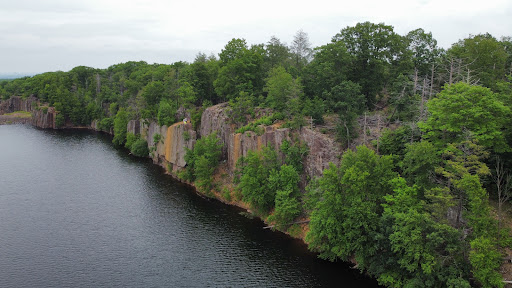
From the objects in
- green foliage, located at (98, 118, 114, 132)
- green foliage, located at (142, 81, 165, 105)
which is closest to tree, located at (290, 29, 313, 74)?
green foliage, located at (142, 81, 165, 105)

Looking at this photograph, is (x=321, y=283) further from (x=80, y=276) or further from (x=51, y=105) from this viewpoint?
(x=51, y=105)

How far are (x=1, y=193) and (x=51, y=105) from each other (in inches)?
3144

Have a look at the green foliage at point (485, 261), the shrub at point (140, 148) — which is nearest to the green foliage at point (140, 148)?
the shrub at point (140, 148)

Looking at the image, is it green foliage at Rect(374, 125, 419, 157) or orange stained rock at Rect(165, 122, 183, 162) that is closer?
green foliage at Rect(374, 125, 419, 157)

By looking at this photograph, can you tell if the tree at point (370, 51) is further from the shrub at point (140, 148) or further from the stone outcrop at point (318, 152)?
the shrub at point (140, 148)

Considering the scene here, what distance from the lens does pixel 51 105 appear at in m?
130

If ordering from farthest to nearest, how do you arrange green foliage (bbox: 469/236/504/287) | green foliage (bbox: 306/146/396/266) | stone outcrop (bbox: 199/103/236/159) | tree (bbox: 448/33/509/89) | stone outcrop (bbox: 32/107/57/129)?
1. stone outcrop (bbox: 32/107/57/129)
2. stone outcrop (bbox: 199/103/236/159)
3. tree (bbox: 448/33/509/89)
4. green foliage (bbox: 306/146/396/266)
5. green foliage (bbox: 469/236/504/287)

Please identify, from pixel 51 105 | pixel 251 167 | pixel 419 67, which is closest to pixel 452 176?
pixel 251 167

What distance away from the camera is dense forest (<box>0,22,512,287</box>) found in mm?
32281

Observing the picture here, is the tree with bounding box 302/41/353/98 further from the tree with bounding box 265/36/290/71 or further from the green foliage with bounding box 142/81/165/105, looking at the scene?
the green foliage with bounding box 142/81/165/105

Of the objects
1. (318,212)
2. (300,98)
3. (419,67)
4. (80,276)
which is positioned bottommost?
(80,276)

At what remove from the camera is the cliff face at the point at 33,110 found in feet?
410

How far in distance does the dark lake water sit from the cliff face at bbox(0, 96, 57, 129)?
58349mm

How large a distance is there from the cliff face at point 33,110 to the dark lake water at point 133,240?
58349 mm
